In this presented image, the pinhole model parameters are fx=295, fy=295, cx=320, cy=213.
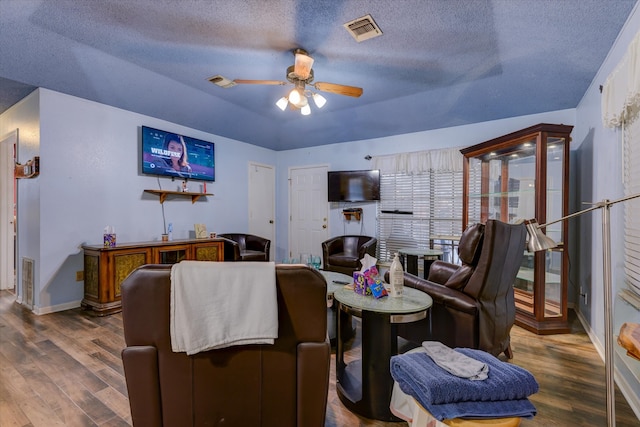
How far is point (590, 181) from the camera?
295 cm

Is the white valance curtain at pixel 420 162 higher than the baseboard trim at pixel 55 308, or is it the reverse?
the white valance curtain at pixel 420 162

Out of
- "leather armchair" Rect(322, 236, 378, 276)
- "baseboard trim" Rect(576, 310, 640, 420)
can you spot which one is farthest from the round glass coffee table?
"leather armchair" Rect(322, 236, 378, 276)

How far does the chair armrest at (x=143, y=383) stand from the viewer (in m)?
1.15

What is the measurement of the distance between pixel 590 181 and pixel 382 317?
2.83 metres

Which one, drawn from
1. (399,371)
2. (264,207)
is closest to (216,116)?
(264,207)

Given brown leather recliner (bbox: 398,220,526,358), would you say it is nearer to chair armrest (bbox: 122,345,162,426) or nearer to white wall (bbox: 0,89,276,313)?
chair armrest (bbox: 122,345,162,426)

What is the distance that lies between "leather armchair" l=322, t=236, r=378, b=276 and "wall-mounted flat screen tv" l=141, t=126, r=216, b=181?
7.63ft

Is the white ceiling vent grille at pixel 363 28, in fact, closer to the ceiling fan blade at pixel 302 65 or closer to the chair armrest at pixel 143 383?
the ceiling fan blade at pixel 302 65

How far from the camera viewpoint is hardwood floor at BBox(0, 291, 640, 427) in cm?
169

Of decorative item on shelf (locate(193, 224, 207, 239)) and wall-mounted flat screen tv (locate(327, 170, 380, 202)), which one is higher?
wall-mounted flat screen tv (locate(327, 170, 380, 202))

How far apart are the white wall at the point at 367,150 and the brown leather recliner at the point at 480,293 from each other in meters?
2.60

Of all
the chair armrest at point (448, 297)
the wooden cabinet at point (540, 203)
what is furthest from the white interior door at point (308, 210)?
the chair armrest at point (448, 297)

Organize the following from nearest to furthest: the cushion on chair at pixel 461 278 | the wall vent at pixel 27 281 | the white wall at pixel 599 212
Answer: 1. the white wall at pixel 599 212
2. the cushion on chair at pixel 461 278
3. the wall vent at pixel 27 281

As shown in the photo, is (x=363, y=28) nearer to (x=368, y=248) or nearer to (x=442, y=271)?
(x=442, y=271)
